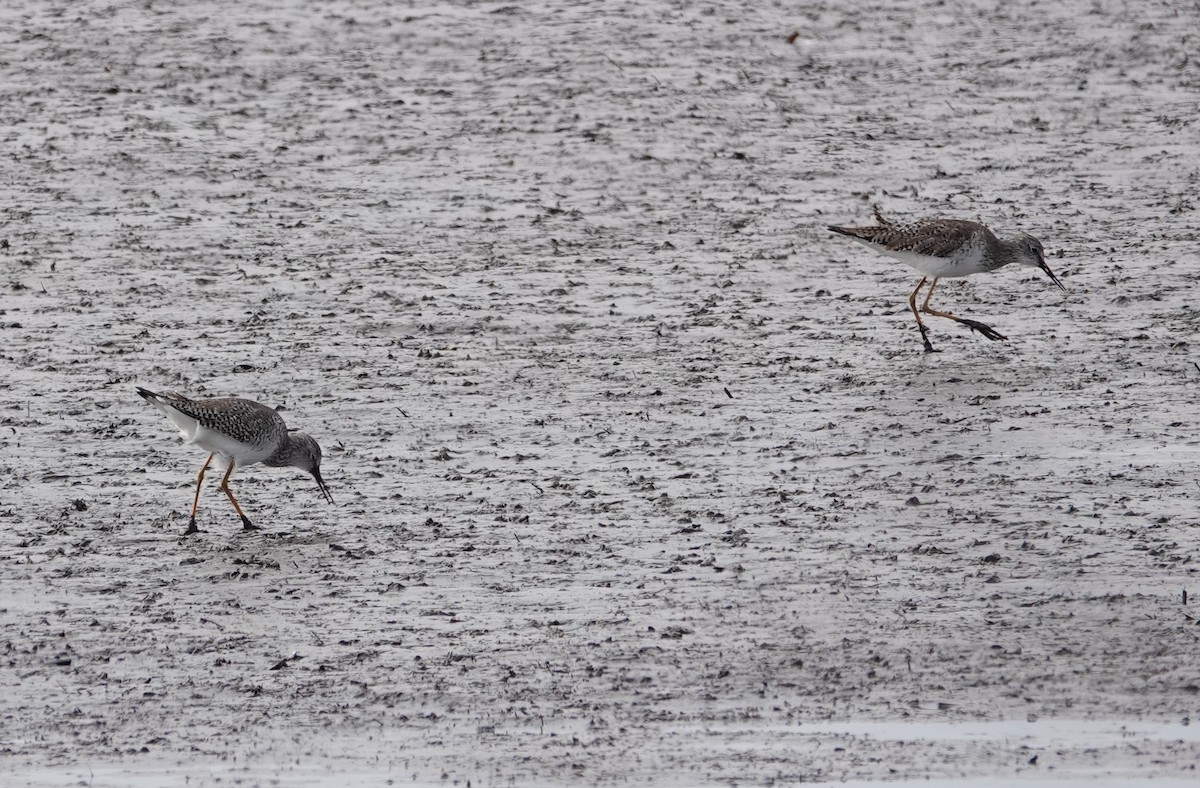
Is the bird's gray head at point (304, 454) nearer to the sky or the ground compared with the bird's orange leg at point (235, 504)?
nearer to the sky

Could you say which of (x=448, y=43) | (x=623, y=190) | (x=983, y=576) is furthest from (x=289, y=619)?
(x=448, y=43)

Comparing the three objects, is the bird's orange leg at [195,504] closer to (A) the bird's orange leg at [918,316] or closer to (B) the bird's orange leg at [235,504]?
(B) the bird's orange leg at [235,504]

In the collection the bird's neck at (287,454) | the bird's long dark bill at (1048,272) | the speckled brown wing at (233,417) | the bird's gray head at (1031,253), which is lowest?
the bird's long dark bill at (1048,272)

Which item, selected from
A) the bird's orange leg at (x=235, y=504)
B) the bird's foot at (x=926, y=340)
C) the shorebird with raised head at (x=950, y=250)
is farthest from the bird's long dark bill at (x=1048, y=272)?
the bird's orange leg at (x=235, y=504)

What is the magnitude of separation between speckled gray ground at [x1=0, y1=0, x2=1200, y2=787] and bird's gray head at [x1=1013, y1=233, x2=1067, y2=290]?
34 centimetres

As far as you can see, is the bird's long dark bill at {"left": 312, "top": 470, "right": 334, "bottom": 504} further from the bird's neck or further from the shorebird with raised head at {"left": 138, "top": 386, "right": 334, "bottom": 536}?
the bird's neck

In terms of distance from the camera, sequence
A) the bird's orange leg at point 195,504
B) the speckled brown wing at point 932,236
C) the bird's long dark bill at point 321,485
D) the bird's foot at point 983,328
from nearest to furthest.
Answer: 1. the bird's orange leg at point 195,504
2. the bird's long dark bill at point 321,485
3. the bird's foot at point 983,328
4. the speckled brown wing at point 932,236

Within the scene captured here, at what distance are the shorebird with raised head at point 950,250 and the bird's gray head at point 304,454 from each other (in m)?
4.11

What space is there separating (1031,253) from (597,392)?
10.2ft

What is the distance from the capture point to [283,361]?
10609 mm

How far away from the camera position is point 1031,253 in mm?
11148

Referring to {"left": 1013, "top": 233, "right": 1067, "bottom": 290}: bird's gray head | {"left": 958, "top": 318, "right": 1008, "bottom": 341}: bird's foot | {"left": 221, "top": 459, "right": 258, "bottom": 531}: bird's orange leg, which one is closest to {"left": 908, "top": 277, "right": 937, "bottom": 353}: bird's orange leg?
{"left": 958, "top": 318, "right": 1008, "bottom": 341}: bird's foot

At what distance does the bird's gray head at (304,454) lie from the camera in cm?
871

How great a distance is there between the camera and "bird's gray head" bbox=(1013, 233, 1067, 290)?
1112 centimetres
